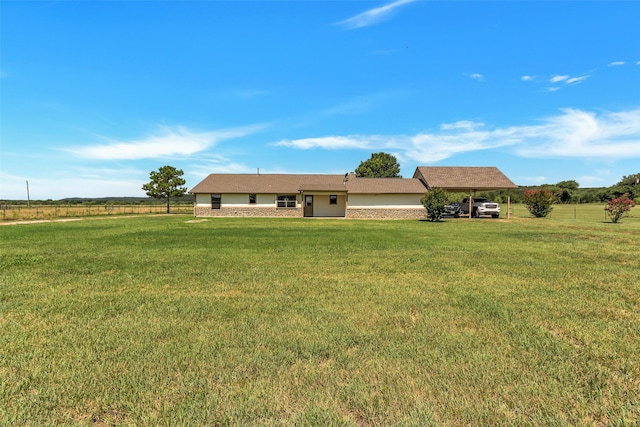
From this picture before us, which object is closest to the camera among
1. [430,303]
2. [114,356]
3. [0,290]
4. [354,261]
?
[114,356]

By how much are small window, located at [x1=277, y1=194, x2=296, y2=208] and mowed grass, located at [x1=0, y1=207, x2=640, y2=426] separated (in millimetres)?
25969

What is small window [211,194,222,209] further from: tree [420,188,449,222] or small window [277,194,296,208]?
tree [420,188,449,222]

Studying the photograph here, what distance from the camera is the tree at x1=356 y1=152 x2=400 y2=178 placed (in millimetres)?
60844

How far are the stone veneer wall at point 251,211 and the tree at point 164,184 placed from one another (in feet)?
40.5

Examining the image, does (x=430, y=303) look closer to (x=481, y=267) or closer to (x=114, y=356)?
(x=481, y=267)

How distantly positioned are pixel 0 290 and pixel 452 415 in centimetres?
750

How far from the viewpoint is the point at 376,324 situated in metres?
4.10

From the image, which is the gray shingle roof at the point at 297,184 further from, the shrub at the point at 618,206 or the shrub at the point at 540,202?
the shrub at the point at 618,206

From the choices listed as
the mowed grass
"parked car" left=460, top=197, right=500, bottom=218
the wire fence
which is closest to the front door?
"parked car" left=460, top=197, right=500, bottom=218

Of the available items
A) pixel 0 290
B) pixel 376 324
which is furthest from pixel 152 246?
pixel 376 324

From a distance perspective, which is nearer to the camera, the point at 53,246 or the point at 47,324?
the point at 47,324

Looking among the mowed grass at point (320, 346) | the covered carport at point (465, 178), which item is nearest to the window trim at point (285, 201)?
the covered carport at point (465, 178)

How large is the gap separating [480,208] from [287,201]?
60.0ft

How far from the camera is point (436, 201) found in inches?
937
